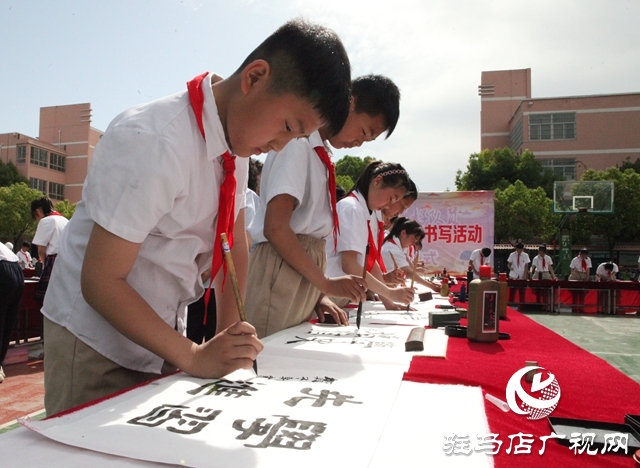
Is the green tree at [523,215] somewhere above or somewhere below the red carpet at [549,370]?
above

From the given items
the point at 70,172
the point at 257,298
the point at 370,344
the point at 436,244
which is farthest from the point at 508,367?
the point at 70,172

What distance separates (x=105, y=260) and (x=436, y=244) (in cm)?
925

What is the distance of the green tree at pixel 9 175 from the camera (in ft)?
93.5

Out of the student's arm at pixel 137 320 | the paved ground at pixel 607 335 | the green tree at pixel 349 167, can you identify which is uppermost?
the green tree at pixel 349 167

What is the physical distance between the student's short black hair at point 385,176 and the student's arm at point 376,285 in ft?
1.63

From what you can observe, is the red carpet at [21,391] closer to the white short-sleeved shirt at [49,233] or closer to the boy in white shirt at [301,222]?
the white short-sleeved shirt at [49,233]

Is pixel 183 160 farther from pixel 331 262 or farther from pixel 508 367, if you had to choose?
pixel 331 262

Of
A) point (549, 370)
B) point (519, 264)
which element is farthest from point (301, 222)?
point (519, 264)

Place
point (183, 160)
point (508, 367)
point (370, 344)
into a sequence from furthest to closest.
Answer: point (370, 344), point (508, 367), point (183, 160)

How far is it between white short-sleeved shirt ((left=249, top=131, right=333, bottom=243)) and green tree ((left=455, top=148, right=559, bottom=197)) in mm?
26786

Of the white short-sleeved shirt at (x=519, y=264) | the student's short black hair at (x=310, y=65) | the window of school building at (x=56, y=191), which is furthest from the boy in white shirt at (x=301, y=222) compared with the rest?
the window of school building at (x=56, y=191)

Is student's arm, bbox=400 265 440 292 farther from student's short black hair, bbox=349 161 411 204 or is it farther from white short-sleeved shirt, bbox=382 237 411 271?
student's short black hair, bbox=349 161 411 204

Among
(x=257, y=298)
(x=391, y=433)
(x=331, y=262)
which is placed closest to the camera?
(x=391, y=433)

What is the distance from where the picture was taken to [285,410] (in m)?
0.79
